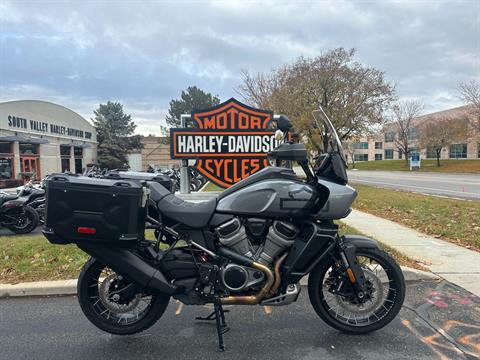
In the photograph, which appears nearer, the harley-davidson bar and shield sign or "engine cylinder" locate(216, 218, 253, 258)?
"engine cylinder" locate(216, 218, 253, 258)

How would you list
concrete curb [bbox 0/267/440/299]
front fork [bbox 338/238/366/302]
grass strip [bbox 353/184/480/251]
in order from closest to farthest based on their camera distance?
front fork [bbox 338/238/366/302]
concrete curb [bbox 0/267/440/299]
grass strip [bbox 353/184/480/251]

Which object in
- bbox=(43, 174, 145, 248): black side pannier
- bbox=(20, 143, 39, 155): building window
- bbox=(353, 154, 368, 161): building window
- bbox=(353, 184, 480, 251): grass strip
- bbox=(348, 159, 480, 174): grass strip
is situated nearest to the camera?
bbox=(43, 174, 145, 248): black side pannier

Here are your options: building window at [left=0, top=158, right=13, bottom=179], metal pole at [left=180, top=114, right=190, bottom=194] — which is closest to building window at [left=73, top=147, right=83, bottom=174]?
building window at [left=0, top=158, right=13, bottom=179]

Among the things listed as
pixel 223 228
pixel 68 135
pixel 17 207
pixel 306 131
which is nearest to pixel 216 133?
pixel 17 207

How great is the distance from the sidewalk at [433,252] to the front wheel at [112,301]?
11.0 ft

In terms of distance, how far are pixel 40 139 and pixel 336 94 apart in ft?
72.8

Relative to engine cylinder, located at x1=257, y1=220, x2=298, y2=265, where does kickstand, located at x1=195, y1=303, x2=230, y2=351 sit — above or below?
below

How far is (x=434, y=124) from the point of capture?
45.4m

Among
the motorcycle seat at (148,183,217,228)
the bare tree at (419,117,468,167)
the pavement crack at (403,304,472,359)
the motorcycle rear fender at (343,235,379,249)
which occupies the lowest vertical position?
the pavement crack at (403,304,472,359)

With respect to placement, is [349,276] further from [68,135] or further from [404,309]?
[68,135]

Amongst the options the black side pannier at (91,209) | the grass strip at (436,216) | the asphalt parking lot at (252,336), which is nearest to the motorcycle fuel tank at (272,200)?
the black side pannier at (91,209)

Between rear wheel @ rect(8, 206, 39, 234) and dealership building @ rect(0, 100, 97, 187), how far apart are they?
14.0 m

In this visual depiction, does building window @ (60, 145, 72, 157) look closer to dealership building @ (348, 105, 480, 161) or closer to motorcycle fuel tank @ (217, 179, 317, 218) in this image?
dealership building @ (348, 105, 480, 161)

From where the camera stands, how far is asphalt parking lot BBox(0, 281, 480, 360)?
262 cm
